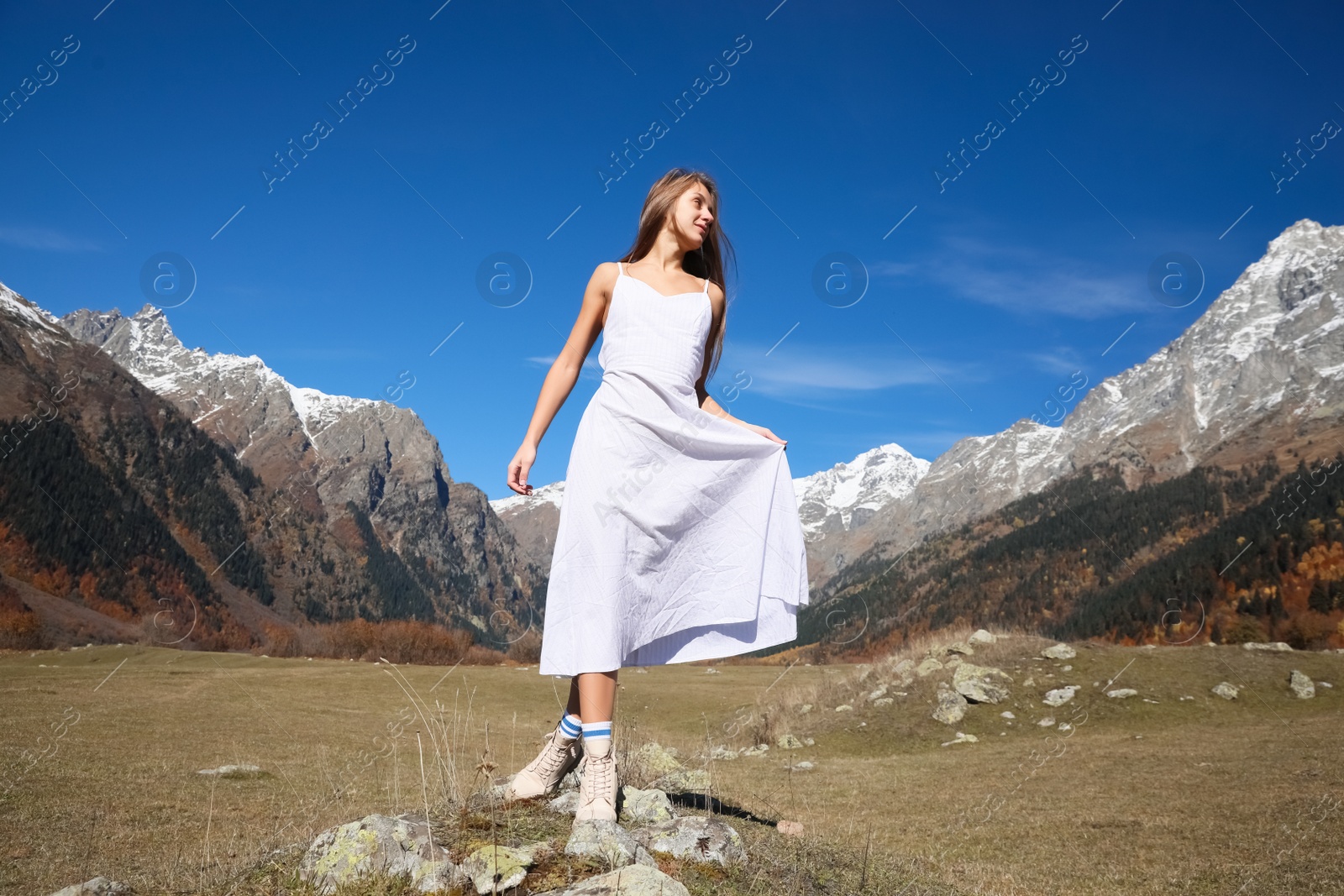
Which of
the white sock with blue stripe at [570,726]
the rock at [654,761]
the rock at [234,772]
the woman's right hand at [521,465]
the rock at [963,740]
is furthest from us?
the rock at [963,740]

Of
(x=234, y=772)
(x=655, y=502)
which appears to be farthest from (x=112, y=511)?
(x=655, y=502)

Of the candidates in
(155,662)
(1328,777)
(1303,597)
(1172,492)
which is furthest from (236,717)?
(1172,492)

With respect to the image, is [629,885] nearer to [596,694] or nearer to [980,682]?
[596,694]

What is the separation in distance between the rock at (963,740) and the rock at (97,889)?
13.5m

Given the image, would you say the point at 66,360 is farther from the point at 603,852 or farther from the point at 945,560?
the point at 603,852

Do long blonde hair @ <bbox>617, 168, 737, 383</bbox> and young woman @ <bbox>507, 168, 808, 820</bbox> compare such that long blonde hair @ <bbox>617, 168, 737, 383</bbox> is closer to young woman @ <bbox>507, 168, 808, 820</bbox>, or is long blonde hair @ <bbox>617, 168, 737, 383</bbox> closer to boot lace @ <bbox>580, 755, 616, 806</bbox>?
young woman @ <bbox>507, 168, 808, 820</bbox>

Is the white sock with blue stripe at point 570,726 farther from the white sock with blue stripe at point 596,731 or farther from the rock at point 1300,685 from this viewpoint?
the rock at point 1300,685

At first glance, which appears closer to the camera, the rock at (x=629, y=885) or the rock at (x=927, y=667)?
the rock at (x=629, y=885)

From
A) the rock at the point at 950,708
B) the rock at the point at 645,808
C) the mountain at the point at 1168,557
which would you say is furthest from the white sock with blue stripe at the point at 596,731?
the mountain at the point at 1168,557

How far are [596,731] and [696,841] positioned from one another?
637mm

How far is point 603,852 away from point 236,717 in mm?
13695

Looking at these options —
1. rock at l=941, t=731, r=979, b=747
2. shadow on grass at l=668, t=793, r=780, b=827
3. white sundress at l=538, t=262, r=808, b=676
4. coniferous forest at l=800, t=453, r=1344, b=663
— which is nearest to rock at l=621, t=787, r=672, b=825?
shadow on grass at l=668, t=793, r=780, b=827

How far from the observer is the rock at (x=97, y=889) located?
3.02 m

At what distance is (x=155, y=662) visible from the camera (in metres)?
29.2
